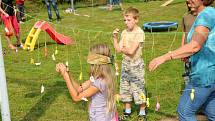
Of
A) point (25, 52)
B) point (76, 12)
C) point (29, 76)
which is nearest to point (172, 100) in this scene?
point (29, 76)

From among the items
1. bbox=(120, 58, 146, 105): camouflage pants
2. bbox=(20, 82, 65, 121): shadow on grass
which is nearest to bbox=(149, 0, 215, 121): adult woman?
bbox=(120, 58, 146, 105): camouflage pants

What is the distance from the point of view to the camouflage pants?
5430mm

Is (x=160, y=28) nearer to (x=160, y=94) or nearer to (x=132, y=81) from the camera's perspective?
(x=160, y=94)

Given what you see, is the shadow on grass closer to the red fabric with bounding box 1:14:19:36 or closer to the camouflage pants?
the camouflage pants

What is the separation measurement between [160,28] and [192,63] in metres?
8.83

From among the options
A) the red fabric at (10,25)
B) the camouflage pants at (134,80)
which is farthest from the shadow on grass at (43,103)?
the red fabric at (10,25)

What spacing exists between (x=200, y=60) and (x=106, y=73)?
0.87 metres

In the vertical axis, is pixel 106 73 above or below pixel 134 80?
above

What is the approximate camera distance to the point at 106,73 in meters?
3.93

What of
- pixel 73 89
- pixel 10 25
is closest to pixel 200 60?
pixel 73 89

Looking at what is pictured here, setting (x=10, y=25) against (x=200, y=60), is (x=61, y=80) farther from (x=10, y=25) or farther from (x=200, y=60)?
(x=200, y=60)

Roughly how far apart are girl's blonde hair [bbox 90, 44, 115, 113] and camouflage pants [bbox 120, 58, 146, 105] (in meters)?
1.44

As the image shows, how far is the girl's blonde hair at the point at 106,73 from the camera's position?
393 cm

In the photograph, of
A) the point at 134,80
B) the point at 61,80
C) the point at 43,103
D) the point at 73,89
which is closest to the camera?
the point at 73,89
